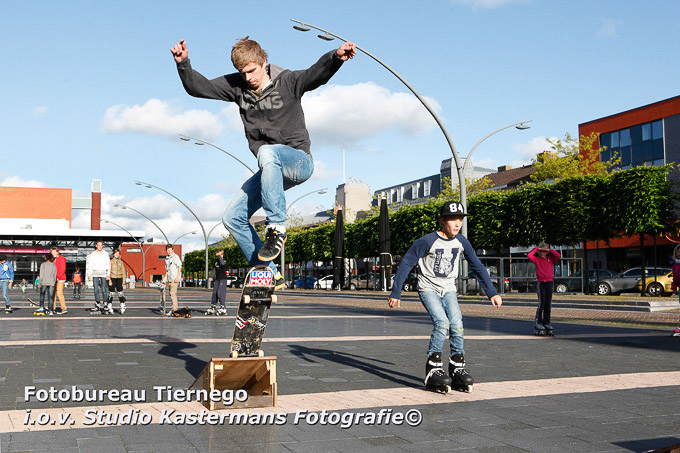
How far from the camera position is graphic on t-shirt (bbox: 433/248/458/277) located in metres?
5.88

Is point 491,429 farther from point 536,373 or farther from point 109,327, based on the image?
point 109,327

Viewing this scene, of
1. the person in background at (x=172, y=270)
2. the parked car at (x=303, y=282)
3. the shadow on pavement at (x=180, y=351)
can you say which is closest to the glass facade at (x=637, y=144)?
the parked car at (x=303, y=282)

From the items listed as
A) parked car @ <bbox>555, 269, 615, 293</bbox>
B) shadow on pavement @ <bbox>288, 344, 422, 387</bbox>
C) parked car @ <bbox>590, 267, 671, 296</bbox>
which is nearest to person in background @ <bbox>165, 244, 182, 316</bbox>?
shadow on pavement @ <bbox>288, 344, 422, 387</bbox>

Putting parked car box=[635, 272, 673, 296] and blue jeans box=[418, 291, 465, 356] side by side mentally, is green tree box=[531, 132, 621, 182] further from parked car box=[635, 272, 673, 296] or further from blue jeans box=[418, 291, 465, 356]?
blue jeans box=[418, 291, 465, 356]

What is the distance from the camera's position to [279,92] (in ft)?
15.2

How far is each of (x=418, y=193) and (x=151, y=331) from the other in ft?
264

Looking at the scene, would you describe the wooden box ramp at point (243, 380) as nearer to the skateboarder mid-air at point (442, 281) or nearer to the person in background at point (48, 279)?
the skateboarder mid-air at point (442, 281)

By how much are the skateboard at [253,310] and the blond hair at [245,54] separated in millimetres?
1532

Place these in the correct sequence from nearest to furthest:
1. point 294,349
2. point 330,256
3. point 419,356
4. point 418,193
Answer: point 419,356
point 294,349
point 330,256
point 418,193

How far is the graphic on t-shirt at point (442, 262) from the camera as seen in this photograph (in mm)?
5879

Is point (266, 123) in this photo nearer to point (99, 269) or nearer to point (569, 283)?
point (99, 269)

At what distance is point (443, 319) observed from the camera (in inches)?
228

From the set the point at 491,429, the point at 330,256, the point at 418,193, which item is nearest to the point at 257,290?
the point at 491,429

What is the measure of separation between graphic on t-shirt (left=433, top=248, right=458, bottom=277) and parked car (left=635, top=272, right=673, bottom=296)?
25.4 m
